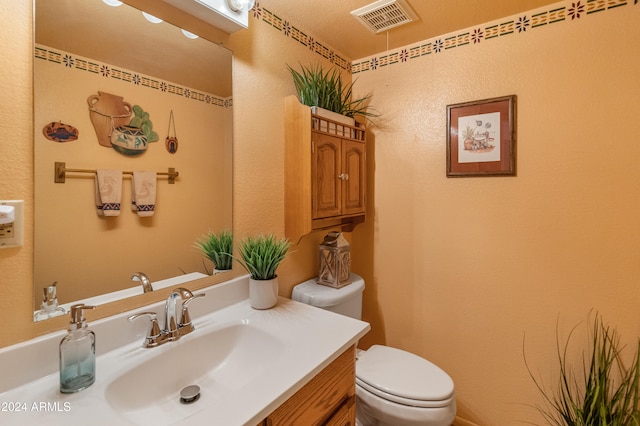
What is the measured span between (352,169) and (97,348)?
1.26 m

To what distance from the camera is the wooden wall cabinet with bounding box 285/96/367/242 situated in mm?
1305

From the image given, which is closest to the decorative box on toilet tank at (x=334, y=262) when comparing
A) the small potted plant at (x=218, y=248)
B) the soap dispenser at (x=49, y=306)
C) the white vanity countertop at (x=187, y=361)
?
the white vanity countertop at (x=187, y=361)

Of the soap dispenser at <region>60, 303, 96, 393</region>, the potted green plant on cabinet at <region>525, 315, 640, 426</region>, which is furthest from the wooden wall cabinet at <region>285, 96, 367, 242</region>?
the potted green plant on cabinet at <region>525, 315, 640, 426</region>

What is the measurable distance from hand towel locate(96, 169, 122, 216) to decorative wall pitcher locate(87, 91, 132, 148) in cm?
9

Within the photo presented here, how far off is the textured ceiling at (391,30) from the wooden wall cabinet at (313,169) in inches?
15.9

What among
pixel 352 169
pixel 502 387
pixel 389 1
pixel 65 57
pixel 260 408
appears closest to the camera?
pixel 260 408

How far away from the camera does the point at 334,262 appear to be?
4.84 ft

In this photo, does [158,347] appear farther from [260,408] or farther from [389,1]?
[389,1]

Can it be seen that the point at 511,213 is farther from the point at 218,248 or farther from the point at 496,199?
the point at 218,248

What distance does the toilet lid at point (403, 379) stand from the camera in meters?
1.14

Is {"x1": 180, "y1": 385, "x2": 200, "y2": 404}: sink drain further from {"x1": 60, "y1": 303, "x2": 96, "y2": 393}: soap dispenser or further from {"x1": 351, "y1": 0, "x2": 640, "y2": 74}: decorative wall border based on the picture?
{"x1": 351, "y1": 0, "x2": 640, "y2": 74}: decorative wall border

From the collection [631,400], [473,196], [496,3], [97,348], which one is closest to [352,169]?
[473,196]

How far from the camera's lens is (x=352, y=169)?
5.18ft

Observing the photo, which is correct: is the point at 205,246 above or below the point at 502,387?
above
